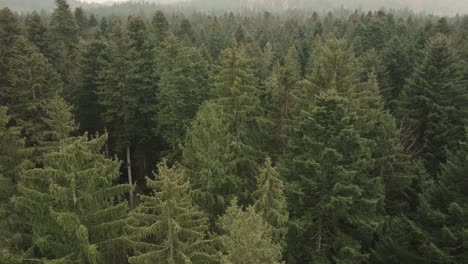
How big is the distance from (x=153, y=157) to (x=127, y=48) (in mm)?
10103

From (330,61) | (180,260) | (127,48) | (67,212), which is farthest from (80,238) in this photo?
(127,48)

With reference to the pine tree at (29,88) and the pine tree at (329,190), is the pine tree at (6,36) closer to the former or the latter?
the pine tree at (29,88)

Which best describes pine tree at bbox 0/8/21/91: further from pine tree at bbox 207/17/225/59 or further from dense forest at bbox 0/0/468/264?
pine tree at bbox 207/17/225/59

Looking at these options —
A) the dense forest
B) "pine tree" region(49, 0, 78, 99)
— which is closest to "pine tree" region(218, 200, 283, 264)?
the dense forest

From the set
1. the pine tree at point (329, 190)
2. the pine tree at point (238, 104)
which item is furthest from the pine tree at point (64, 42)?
the pine tree at point (329, 190)

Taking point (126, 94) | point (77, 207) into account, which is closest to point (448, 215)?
point (77, 207)

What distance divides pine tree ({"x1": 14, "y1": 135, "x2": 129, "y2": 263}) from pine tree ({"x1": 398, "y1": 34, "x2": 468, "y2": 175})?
73.0 feet

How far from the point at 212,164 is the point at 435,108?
18313 millimetres

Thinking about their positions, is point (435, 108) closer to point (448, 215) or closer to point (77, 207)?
point (448, 215)

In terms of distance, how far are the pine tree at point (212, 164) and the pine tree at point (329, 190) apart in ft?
10.0

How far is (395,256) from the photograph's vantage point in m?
20.8

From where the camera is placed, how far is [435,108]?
29.5 metres

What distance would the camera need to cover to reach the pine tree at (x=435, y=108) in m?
29.0

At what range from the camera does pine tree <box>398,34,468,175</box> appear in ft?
95.1
